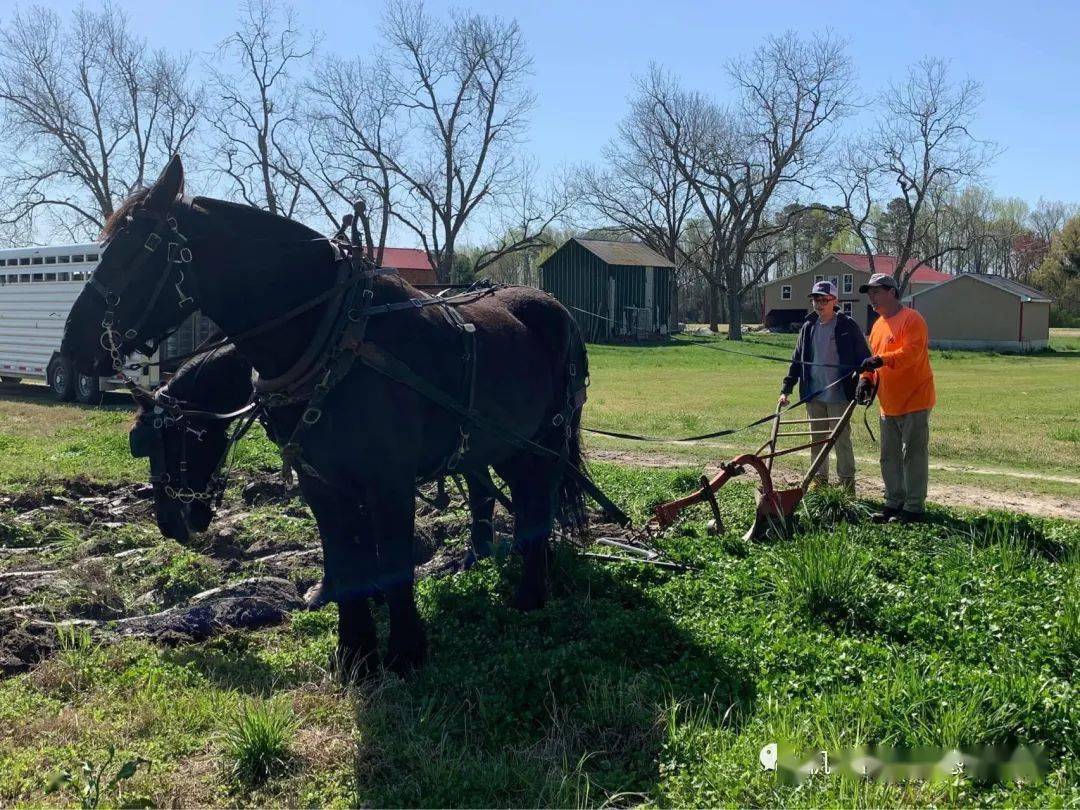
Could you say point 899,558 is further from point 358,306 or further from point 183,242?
point 183,242

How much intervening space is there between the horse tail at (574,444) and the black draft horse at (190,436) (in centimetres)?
201

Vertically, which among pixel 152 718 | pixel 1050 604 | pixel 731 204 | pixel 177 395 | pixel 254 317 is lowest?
pixel 152 718

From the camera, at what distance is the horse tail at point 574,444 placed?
6676 mm

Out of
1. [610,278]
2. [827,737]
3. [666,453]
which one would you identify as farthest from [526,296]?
[610,278]

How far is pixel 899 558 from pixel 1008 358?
3758 cm

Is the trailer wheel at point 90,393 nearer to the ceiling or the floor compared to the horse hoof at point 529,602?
nearer to the ceiling

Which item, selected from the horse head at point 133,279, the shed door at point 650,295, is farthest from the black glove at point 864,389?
the shed door at point 650,295

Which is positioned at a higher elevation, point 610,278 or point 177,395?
point 610,278

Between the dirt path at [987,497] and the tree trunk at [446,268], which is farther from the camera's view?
the tree trunk at [446,268]

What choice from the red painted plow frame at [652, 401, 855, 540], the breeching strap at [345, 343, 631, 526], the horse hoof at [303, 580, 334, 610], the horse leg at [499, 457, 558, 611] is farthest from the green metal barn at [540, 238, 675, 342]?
the breeching strap at [345, 343, 631, 526]

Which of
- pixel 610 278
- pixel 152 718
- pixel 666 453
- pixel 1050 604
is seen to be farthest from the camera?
pixel 610 278

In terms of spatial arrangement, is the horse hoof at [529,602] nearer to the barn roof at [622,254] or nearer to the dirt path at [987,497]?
the dirt path at [987,497]

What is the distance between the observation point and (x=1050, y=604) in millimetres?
4973

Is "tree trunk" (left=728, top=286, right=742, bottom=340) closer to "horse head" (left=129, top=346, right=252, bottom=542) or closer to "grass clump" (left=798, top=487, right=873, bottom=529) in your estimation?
"grass clump" (left=798, top=487, right=873, bottom=529)
